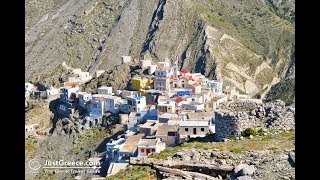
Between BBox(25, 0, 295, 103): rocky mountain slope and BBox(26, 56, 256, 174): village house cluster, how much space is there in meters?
17.7

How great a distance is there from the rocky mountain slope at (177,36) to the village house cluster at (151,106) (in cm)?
1774

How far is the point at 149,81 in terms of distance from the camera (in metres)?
25.9

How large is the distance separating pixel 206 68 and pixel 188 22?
1033cm

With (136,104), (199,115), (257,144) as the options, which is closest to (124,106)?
(136,104)

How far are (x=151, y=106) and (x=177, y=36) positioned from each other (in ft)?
117

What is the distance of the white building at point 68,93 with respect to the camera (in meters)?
26.5

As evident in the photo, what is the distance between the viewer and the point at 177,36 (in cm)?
5575

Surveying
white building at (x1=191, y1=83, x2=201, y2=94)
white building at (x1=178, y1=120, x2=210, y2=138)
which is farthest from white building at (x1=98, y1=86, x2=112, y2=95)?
white building at (x1=178, y1=120, x2=210, y2=138)

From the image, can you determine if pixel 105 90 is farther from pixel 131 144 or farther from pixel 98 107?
pixel 131 144

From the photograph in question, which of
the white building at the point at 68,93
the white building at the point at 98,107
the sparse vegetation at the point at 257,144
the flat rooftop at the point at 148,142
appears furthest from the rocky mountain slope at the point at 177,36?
the sparse vegetation at the point at 257,144

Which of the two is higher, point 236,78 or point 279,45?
point 279,45

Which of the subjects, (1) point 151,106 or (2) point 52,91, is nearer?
(1) point 151,106
